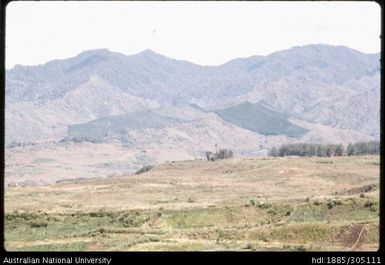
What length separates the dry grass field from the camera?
21.8 metres

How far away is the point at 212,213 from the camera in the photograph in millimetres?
37312

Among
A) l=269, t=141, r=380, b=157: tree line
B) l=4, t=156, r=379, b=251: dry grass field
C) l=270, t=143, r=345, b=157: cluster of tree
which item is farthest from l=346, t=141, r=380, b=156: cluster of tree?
l=4, t=156, r=379, b=251: dry grass field

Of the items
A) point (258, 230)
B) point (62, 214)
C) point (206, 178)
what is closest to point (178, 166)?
point (206, 178)

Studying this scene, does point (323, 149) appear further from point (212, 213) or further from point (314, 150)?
point (212, 213)

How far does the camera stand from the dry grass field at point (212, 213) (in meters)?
21.8

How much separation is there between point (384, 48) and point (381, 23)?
26cm

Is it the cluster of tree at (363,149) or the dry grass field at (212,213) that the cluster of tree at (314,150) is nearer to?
the cluster of tree at (363,149)

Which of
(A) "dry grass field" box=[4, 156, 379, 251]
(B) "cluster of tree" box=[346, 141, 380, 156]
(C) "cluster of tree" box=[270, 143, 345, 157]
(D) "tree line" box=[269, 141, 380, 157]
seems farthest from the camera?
(B) "cluster of tree" box=[346, 141, 380, 156]

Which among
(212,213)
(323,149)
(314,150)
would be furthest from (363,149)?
(212,213)

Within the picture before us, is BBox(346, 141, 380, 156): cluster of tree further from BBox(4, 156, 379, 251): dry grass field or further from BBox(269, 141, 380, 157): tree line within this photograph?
BBox(4, 156, 379, 251): dry grass field

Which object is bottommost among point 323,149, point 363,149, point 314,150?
point 363,149
